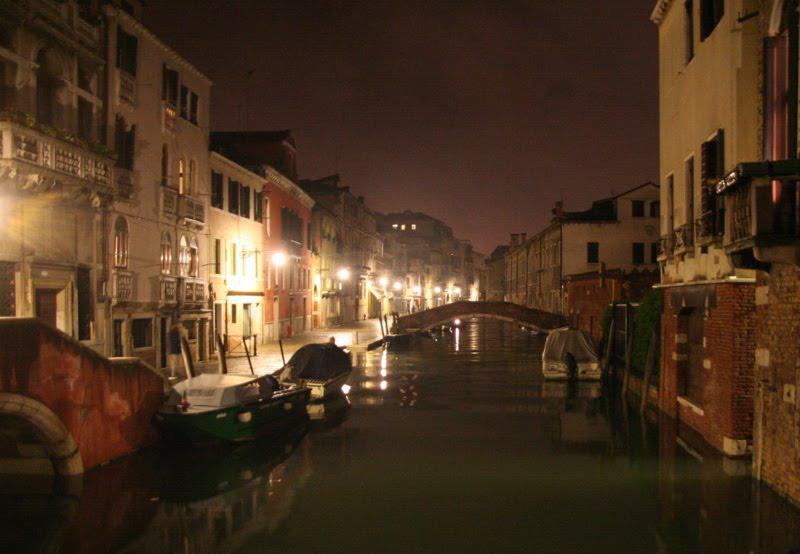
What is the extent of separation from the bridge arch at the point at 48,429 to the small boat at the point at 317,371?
8439mm

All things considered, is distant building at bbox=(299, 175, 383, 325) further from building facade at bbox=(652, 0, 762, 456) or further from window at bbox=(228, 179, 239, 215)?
building facade at bbox=(652, 0, 762, 456)

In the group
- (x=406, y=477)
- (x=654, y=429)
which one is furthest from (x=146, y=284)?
(x=654, y=429)

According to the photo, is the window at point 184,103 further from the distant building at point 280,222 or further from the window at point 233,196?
the distant building at point 280,222

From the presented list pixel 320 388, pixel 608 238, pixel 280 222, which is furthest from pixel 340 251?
pixel 320 388

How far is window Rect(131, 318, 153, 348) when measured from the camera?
2173cm

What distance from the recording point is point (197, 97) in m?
26.6

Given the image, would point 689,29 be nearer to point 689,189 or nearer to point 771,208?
point 689,189

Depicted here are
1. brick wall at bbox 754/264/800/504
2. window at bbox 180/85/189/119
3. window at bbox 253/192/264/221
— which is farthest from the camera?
window at bbox 253/192/264/221

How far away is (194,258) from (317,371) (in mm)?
7288

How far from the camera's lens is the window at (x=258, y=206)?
34031 mm

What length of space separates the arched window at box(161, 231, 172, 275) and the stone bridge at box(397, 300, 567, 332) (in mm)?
25563

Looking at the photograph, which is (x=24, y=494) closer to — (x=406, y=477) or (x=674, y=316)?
(x=406, y=477)

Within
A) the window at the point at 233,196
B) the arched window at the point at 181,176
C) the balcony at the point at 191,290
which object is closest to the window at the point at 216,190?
the window at the point at 233,196

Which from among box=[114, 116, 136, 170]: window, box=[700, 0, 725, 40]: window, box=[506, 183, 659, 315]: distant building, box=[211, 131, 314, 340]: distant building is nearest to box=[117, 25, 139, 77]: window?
box=[114, 116, 136, 170]: window
